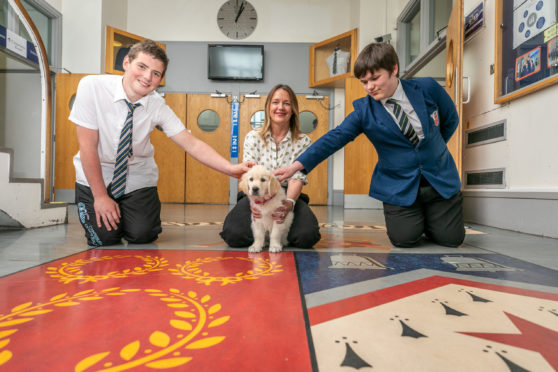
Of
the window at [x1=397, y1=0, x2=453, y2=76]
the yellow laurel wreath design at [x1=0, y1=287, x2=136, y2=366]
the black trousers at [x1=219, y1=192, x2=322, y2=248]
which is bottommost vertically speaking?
the yellow laurel wreath design at [x1=0, y1=287, x2=136, y2=366]

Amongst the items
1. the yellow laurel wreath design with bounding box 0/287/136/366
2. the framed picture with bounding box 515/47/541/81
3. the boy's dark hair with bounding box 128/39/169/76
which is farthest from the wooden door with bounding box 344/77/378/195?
the yellow laurel wreath design with bounding box 0/287/136/366

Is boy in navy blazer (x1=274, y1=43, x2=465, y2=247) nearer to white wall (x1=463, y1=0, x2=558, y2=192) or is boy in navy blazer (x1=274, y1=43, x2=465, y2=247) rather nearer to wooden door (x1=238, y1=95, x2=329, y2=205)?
white wall (x1=463, y1=0, x2=558, y2=192)

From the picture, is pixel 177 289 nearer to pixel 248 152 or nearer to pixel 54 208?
pixel 248 152

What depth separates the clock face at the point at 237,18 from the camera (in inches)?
270

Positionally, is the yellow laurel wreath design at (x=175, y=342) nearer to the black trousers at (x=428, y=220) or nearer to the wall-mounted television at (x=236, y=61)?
the black trousers at (x=428, y=220)

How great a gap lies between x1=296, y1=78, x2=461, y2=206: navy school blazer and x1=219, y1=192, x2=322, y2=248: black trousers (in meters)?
0.31

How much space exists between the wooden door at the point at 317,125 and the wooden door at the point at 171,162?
3.95 feet

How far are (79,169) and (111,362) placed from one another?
176 centimetres

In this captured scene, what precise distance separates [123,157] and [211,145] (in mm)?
4825

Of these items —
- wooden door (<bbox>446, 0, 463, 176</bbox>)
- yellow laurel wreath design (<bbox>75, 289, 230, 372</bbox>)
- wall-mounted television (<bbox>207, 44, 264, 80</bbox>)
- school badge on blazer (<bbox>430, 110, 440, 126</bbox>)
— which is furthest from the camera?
wall-mounted television (<bbox>207, 44, 264, 80</bbox>)

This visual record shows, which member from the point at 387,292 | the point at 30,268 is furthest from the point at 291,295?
the point at 30,268

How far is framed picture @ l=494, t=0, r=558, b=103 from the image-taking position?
246cm

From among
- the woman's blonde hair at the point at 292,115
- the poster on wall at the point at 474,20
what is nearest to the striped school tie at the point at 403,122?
the woman's blonde hair at the point at 292,115

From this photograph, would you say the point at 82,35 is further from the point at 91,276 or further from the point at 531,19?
the point at 531,19
